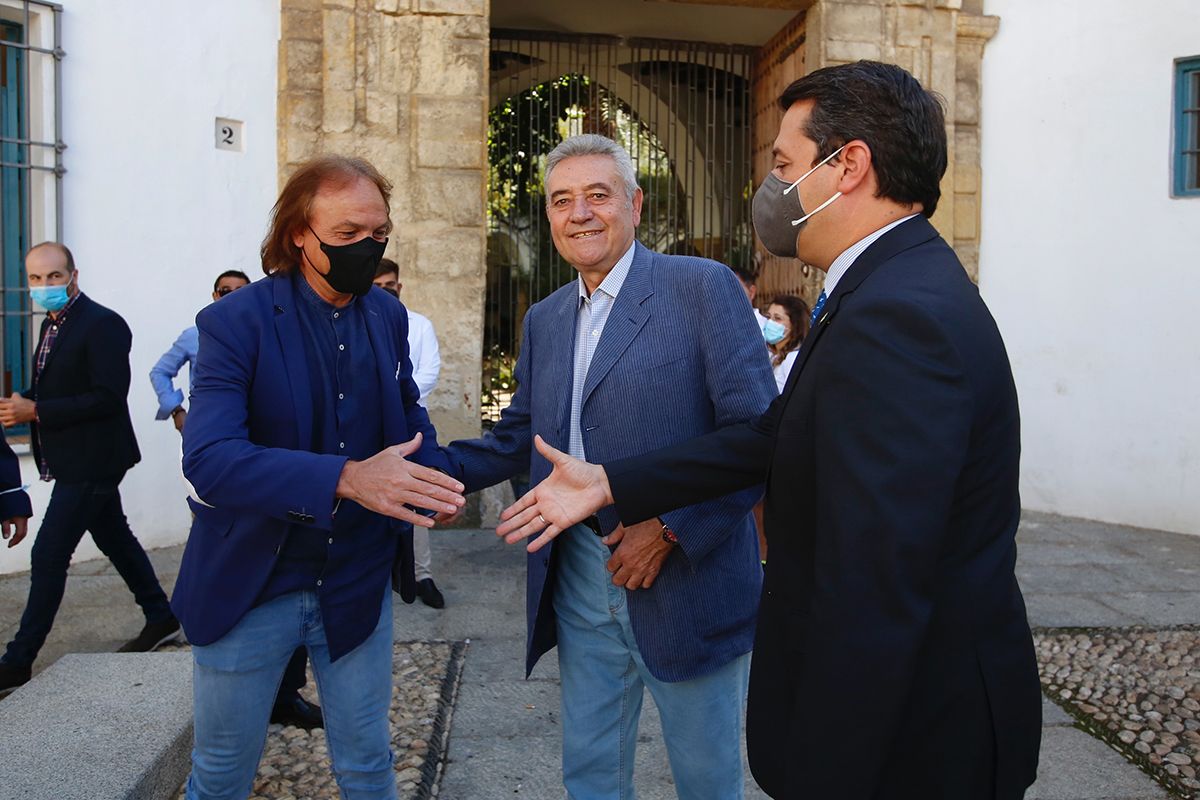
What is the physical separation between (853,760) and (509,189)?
8.73 metres

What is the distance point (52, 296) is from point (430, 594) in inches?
94.7

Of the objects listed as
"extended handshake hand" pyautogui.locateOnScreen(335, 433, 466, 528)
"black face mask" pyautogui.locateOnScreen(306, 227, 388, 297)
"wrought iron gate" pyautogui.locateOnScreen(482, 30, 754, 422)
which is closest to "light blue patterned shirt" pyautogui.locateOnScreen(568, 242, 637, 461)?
"extended handshake hand" pyautogui.locateOnScreen(335, 433, 466, 528)

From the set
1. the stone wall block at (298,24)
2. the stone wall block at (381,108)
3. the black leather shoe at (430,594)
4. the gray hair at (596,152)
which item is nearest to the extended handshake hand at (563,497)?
the gray hair at (596,152)

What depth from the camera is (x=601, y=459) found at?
246 cm

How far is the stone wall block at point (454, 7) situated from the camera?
7098 millimetres

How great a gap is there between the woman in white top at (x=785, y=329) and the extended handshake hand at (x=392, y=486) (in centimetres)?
404

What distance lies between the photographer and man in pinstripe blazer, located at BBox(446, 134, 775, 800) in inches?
93.7

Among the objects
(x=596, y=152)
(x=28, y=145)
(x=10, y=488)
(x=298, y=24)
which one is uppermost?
(x=298, y=24)

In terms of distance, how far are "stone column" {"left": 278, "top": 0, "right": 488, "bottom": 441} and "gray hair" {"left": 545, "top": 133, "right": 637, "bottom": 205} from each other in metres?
4.76

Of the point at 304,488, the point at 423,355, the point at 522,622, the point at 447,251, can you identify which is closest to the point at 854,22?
the point at 447,251

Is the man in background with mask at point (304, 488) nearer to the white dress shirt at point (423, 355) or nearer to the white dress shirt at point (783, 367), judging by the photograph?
the white dress shirt at point (423, 355)

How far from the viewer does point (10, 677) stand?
4.29 meters

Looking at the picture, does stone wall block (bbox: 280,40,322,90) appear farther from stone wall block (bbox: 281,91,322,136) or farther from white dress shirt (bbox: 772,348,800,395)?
white dress shirt (bbox: 772,348,800,395)

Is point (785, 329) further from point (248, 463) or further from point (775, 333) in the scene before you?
point (248, 463)
